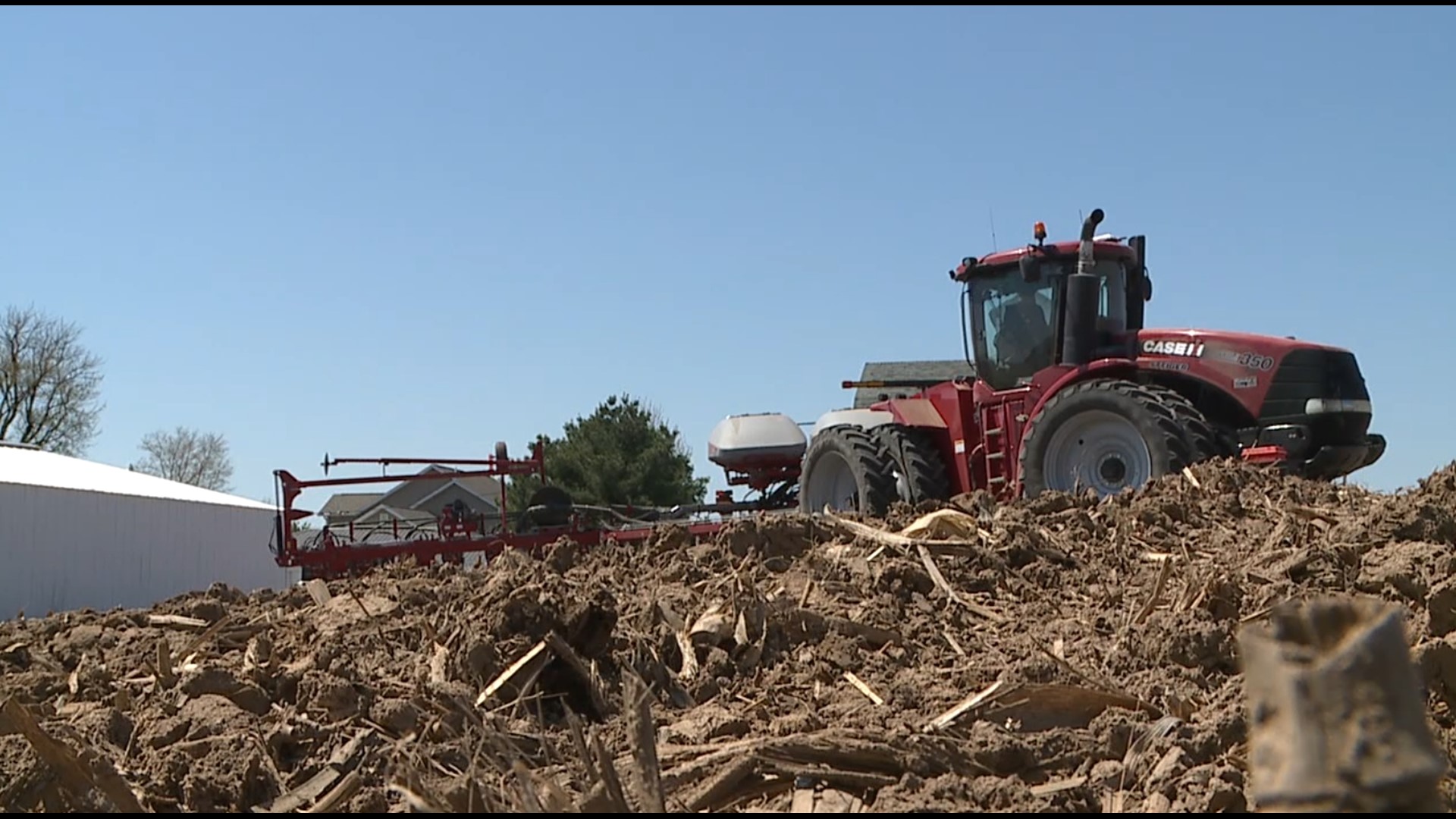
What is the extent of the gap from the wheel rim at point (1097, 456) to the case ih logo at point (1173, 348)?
0.82 m

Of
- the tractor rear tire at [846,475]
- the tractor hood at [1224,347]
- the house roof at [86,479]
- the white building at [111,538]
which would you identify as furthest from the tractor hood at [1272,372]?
the house roof at [86,479]

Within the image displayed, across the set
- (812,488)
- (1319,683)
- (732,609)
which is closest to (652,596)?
(732,609)

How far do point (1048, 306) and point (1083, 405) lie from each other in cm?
164

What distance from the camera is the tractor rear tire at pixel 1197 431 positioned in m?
9.44

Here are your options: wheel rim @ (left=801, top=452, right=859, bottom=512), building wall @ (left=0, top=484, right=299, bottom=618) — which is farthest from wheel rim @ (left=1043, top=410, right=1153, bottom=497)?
building wall @ (left=0, top=484, right=299, bottom=618)

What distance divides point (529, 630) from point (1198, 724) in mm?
2453

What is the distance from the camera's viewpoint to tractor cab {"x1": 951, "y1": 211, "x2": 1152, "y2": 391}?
11.0 m

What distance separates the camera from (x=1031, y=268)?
37.4 feet

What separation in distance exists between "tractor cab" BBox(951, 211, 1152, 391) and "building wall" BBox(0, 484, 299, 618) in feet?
46.9

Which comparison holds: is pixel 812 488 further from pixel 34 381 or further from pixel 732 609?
pixel 34 381

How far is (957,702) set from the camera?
4.81m

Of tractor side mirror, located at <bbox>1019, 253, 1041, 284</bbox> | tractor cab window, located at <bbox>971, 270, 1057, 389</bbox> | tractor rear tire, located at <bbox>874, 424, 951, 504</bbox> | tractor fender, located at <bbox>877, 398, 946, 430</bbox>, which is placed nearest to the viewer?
tractor side mirror, located at <bbox>1019, 253, 1041, 284</bbox>

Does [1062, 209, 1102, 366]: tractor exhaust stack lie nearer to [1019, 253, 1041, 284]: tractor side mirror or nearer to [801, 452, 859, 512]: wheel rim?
[1019, 253, 1041, 284]: tractor side mirror

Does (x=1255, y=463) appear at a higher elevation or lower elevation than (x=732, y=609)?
higher
